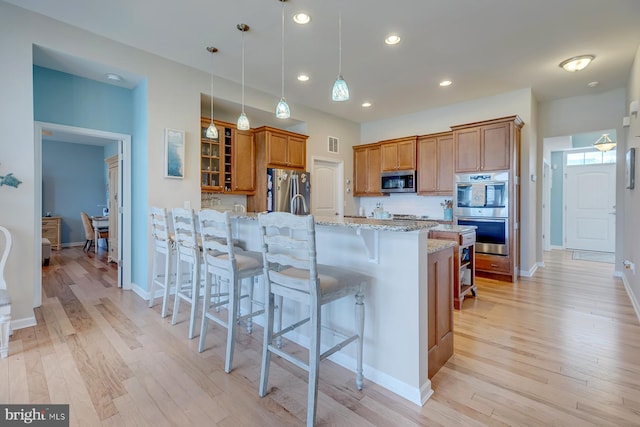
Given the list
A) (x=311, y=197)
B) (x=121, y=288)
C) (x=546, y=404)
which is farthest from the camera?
(x=311, y=197)

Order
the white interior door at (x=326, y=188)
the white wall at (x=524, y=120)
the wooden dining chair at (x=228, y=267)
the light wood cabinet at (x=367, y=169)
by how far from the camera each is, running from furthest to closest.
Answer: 1. the light wood cabinet at (x=367, y=169)
2. the white interior door at (x=326, y=188)
3. the white wall at (x=524, y=120)
4. the wooden dining chair at (x=228, y=267)

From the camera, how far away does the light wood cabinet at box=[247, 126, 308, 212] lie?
4883 millimetres

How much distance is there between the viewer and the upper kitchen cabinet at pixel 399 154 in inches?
228

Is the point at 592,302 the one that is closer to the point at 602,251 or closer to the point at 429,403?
the point at 429,403

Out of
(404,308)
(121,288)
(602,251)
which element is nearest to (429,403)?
(404,308)

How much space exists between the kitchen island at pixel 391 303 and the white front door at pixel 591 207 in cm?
752

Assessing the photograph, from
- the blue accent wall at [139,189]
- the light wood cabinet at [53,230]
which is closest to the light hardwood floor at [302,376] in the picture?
the blue accent wall at [139,189]

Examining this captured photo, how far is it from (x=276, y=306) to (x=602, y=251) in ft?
26.5

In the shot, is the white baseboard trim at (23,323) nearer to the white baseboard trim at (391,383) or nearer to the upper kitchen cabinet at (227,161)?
the upper kitchen cabinet at (227,161)

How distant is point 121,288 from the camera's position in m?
4.04

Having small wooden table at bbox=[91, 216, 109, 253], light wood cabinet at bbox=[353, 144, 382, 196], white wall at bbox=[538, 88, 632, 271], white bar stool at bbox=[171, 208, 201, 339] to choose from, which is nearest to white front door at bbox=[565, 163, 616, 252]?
white wall at bbox=[538, 88, 632, 271]

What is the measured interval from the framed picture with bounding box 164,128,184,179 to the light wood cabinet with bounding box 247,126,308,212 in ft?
4.41
